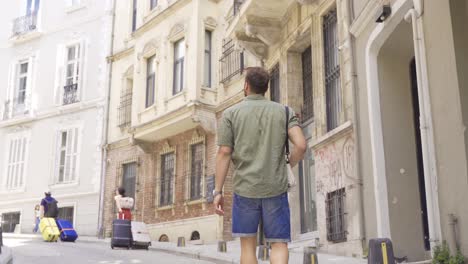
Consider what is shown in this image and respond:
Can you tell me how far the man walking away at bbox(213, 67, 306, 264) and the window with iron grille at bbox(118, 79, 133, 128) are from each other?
1862 cm

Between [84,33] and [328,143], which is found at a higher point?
[84,33]

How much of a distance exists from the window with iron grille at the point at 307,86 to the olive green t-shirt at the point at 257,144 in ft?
30.0

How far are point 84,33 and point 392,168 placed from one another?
19.7 metres

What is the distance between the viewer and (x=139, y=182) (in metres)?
21.8

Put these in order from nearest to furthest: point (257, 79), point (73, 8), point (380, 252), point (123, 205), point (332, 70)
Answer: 1. point (257, 79)
2. point (380, 252)
3. point (332, 70)
4. point (123, 205)
5. point (73, 8)

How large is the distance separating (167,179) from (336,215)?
10743 mm

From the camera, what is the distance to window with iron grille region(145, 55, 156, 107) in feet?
70.4

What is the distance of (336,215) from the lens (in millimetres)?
10750

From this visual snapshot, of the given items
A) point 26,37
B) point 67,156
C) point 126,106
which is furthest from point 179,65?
point 26,37

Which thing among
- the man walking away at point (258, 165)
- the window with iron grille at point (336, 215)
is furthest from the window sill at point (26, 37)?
the man walking away at point (258, 165)

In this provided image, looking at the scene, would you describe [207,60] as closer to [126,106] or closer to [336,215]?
[126,106]

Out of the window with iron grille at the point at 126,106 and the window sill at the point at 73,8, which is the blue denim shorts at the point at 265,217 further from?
the window sill at the point at 73,8

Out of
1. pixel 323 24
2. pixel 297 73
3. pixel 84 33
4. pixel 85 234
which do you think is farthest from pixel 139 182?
pixel 323 24

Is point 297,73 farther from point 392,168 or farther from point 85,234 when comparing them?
point 85,234
